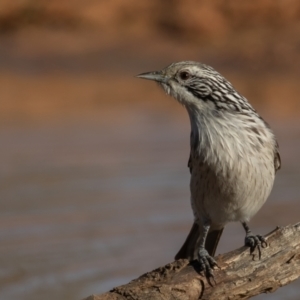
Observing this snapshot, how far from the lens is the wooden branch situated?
22.1ft

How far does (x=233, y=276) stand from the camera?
6.99 meters

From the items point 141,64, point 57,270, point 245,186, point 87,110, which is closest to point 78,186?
point 57,270

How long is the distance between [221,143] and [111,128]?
941cm

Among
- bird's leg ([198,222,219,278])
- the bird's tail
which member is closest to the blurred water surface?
the bird's tail

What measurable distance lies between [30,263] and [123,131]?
6.12 m

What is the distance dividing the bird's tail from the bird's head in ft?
3.74

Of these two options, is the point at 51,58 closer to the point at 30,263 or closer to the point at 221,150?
the point at 30,263

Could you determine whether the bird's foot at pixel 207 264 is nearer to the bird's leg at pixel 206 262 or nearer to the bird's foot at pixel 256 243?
the bird's leg at pixel 206 262

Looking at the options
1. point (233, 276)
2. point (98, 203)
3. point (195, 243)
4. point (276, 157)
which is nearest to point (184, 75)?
point (276, 157)

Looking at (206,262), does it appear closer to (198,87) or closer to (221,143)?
(221,143)

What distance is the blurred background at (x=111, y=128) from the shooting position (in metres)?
11.1

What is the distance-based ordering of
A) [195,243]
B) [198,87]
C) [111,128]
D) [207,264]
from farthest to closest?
1. [111,128]
2. [195,243]
3. [198,87]
4. [207,264]

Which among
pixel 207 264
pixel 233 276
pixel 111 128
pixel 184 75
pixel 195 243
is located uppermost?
pixel 111 128

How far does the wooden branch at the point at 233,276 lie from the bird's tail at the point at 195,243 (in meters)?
1.00
